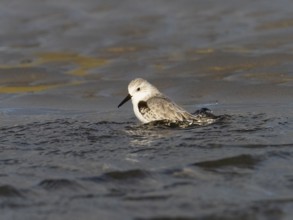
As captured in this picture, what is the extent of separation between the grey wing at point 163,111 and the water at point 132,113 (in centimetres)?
18

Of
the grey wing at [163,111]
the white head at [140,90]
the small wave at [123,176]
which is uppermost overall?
the white head at [140,90]

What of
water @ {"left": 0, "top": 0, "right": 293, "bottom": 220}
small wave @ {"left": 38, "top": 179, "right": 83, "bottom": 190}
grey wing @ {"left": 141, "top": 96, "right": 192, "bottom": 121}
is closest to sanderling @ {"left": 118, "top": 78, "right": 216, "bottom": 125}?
grey wing @ {"left": 141, "top": 96, "right": 192, "bottom": 121}

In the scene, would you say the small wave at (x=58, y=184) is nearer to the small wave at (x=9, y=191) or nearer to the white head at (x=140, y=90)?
the small wave at (x=9, y=191)

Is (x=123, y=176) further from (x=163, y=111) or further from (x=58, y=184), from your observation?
(x=163, y=111)

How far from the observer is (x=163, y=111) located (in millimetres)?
9469

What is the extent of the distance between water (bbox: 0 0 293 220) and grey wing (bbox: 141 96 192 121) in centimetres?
18

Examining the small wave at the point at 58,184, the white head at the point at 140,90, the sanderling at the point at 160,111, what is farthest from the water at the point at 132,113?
the white head at the point at 140,90

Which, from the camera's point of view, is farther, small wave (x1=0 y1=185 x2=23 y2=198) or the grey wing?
the grey wing

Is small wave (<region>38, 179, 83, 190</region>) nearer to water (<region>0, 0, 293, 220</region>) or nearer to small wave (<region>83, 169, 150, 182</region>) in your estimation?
water (<region>0, 0, 293, 220</region>)

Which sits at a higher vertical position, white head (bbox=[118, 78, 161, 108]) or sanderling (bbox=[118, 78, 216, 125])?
white head (bbox=[118, 78, 161, 108])

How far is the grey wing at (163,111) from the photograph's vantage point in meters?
9.39

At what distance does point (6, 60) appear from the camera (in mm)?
14117

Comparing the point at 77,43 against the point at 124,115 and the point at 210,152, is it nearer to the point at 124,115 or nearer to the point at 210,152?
the point at 124,115

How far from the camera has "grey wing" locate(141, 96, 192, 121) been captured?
939 centimetres
